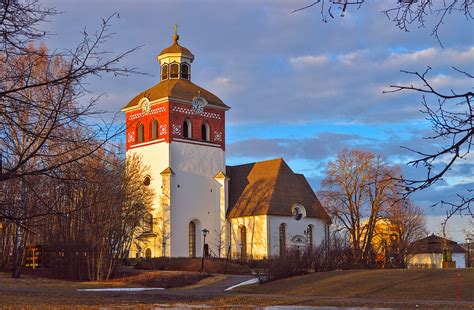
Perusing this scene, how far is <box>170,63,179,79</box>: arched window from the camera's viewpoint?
68.4 meters

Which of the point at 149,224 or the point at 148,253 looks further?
the point at 148,253

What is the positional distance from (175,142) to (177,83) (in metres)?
6.26

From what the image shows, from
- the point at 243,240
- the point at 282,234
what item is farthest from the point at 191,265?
the point at 282,234

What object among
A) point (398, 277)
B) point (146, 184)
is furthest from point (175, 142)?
point (398, 277)

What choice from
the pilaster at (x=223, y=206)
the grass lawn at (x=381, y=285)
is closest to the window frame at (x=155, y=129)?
the pilaster at (x=223, y=206)

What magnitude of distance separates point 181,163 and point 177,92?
6625 mm

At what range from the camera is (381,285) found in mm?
27359

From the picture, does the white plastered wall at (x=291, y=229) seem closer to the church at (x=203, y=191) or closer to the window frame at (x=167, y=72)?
the church at (x=203, y=191)

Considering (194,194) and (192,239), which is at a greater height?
(194,194)

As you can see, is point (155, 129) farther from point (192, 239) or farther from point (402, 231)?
point (402, 231)

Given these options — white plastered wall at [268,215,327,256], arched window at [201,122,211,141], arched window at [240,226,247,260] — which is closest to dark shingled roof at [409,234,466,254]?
white plastered wall at [268,215,327,256]

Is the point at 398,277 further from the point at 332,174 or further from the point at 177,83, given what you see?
the point at 177,83

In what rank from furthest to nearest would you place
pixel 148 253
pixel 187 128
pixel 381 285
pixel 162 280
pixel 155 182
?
pixel 187 128, pixel 155 182, pixel 148 253, pixel 162 280, pixel 381 285

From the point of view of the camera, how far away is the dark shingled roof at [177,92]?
211 ft
